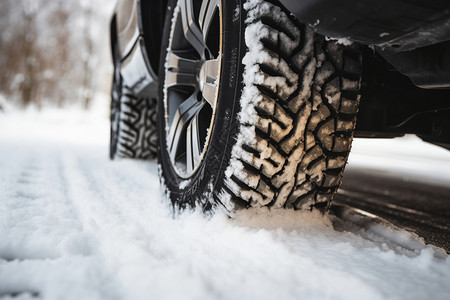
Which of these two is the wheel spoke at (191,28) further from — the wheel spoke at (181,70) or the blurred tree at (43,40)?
the blurred tree at (43,40)

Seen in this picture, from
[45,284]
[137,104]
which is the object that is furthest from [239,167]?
[137,104]

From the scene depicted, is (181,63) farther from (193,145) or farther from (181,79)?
(193,145)

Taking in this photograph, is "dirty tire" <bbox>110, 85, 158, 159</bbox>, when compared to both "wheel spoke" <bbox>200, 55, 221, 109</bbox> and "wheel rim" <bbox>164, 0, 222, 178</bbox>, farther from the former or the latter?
"wheel spoke" <bbox>200, 55, 221, 109</bbox>

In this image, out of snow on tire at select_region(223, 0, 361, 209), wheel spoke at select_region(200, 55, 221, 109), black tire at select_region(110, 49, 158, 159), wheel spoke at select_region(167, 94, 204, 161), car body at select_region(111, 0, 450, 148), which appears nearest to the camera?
car body at select_region(111, 0, 450, 148)

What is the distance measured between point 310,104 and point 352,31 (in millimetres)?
327

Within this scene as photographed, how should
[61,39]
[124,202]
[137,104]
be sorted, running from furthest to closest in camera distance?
[61,39], [137,104], [124,202]

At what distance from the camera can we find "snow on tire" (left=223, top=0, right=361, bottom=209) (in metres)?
0.99

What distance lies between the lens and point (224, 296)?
731mm

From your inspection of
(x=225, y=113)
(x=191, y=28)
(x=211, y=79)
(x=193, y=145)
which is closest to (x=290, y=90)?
(x=225, y=113)

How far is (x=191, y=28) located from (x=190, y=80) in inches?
10.2

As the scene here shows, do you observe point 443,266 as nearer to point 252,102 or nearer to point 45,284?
point 252,102

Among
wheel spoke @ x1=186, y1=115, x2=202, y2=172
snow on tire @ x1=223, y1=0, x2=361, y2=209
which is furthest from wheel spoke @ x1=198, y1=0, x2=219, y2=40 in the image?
wheel spoke @ x1=186, y1=115, x2=202, y2=172

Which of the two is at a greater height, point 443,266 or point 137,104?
point 137,104

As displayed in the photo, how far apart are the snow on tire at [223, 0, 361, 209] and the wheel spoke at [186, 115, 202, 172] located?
0.32 metres
